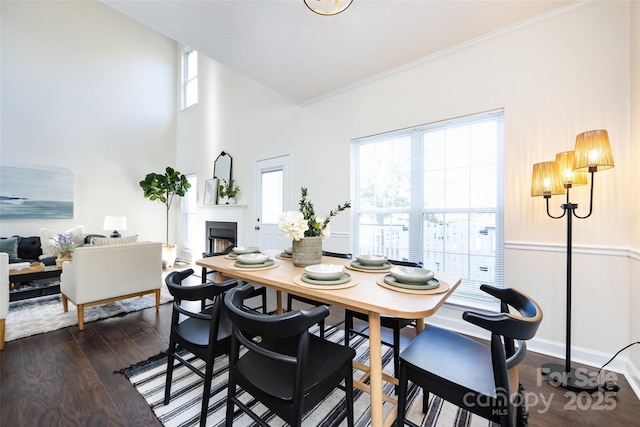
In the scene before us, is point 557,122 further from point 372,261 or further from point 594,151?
point 372,261

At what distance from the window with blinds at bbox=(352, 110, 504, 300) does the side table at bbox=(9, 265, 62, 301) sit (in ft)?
12.8

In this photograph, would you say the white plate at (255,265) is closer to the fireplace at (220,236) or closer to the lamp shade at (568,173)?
the lamp shade at (568,173)

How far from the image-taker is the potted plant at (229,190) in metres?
4.87

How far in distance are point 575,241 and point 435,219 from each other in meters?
1.04

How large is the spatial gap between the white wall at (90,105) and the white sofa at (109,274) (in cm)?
308

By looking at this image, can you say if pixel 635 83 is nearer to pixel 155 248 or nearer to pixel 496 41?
pixel 496 41

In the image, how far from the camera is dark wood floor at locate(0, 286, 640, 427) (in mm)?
1436

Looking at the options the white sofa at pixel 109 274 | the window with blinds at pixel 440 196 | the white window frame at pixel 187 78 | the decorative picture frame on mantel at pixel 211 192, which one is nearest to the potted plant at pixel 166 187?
the decorative picture frame on mantel at pixel 211 192

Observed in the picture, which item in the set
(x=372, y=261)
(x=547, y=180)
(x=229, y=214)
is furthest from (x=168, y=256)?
(x=547, y=180)

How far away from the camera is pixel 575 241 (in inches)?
78.4

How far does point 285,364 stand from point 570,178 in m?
2.15

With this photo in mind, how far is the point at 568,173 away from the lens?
177 cm

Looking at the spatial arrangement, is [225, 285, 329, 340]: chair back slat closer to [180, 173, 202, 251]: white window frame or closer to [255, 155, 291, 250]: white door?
[255, 155, 291, 250]: white door

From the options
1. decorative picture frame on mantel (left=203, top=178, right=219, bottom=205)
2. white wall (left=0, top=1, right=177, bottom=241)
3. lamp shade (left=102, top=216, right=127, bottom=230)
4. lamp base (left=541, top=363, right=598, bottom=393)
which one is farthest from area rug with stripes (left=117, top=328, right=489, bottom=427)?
white wall (left=0, top=1, right=177, bottom=241)
